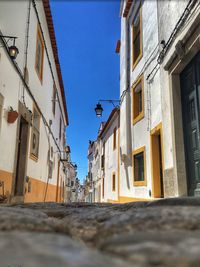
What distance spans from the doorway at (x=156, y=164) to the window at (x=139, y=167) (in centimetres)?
71

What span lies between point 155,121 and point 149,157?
108cm

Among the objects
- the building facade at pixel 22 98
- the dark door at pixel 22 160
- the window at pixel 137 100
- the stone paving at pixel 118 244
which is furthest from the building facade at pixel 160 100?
the stone paving at pixel 118 244

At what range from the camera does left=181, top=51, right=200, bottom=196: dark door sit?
4902 millimetres

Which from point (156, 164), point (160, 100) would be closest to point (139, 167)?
point (156, 164)

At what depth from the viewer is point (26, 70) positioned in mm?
6785

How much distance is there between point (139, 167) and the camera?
8.73 meters

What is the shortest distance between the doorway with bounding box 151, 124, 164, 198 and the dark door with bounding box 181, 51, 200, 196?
155cm

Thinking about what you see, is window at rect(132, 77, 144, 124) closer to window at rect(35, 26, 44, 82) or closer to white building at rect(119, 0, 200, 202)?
white building at rect(119, 0, 200, 202)

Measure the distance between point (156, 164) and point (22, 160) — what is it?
3519mm

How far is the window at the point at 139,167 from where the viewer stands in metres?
8.15

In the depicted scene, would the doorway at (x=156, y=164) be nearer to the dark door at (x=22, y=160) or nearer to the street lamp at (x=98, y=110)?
the dark door at (x=22, y=160)

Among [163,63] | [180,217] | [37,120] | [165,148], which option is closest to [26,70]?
[37,120]

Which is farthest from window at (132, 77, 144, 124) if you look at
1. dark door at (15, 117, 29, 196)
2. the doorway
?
dark door at (15, 117, 29, 196)

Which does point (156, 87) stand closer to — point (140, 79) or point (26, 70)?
point (140, 79)
